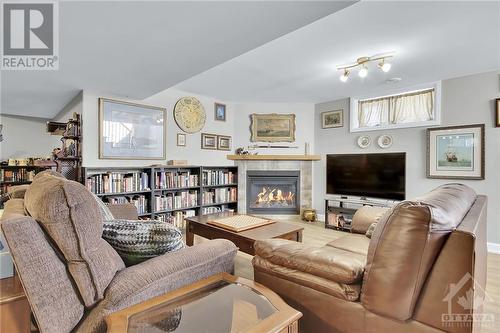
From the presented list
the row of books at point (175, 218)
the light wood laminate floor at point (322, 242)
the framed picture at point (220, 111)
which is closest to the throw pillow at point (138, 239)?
the light wood laminate floor at point (322, 242)

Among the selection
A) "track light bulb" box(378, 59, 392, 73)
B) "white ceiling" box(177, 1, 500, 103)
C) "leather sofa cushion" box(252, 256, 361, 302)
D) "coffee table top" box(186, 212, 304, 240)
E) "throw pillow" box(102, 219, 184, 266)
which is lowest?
"coffee table top" box(186, 212, 304, 240)

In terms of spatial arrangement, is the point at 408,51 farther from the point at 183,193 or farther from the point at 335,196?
the point at 183,193

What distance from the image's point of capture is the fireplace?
4.95 metres

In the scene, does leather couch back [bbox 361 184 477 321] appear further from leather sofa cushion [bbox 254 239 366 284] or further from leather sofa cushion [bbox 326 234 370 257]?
leather sofa cushion [bbox 326 234 370 257]

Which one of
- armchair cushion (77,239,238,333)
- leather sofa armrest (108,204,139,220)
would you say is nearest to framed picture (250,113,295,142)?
leather sofa armrest (108,204,139,220)

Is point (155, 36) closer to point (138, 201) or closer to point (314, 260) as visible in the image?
point (314, 260)

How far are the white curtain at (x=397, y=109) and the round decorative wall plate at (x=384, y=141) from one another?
0.24 m

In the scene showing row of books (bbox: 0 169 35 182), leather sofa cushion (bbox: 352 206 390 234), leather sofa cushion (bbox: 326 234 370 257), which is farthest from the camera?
row of books (bbox: 0 169 35 182)

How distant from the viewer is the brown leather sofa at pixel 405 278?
101 cm

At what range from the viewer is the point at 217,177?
4.59 metres

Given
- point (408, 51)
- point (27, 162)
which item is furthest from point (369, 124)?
point (27, 162)

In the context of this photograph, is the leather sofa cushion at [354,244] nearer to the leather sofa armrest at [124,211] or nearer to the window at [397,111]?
the leather sofa armrest at [124,211]

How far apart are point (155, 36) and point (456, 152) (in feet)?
13.1

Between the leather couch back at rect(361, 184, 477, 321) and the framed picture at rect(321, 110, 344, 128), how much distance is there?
374cm
